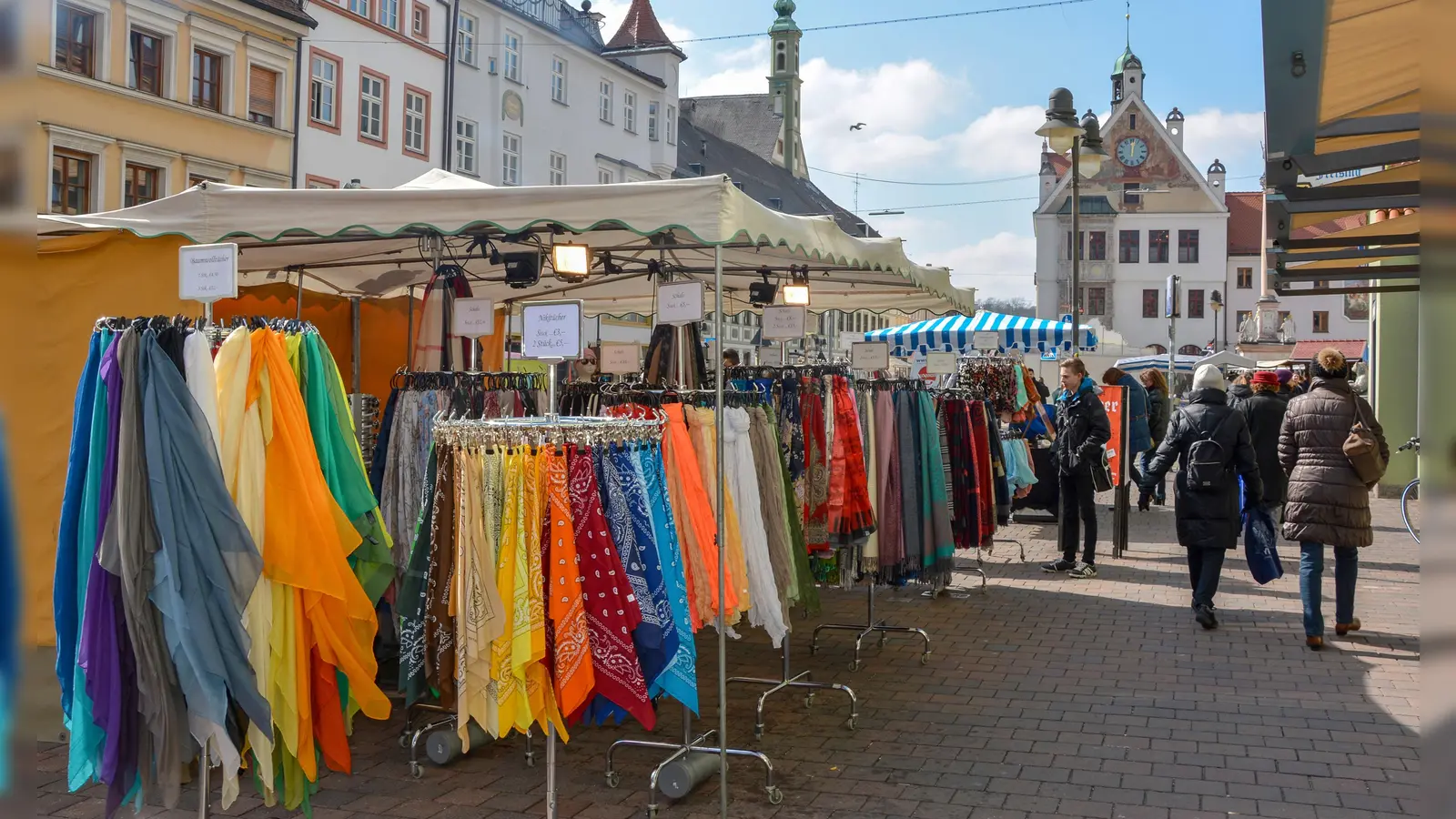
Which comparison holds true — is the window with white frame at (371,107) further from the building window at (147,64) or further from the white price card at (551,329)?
the white price card at (551,329)

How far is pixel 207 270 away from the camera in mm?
4504

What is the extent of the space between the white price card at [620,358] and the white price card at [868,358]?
2227mm

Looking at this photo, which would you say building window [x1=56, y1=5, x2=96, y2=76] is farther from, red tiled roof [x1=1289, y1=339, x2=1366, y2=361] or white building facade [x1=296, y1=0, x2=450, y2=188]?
red tiled roof [x1=1289, y1=339, x2=1366, y2=361]

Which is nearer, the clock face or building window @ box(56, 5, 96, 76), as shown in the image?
building window @ box(56, 5, 96, 76)

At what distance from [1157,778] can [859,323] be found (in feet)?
197

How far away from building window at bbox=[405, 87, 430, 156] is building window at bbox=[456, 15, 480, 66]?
218 cm

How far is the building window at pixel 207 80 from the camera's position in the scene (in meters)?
22.7

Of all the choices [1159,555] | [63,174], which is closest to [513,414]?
[1159,555]

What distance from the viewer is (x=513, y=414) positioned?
21.3ft

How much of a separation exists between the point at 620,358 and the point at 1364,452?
15.3 ft

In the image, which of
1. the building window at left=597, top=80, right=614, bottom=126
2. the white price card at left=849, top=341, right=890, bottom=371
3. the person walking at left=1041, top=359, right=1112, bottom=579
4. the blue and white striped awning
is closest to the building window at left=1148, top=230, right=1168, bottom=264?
the building window at left=597, top=80, right=614, bottom=126

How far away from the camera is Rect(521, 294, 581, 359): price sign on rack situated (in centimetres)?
462

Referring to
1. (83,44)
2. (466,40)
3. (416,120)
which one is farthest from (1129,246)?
(83,44)

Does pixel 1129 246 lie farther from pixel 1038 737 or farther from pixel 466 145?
pixel 1038 737
